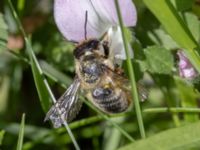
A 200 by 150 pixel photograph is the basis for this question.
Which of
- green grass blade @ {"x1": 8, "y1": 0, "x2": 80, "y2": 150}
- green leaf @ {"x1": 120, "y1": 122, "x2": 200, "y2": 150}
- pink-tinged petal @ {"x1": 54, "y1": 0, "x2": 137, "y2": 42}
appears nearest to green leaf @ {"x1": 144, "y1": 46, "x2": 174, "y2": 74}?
pink-tinged petal @ {"x1": 54, "y1": 0, "x2": 137, "y2": 42}

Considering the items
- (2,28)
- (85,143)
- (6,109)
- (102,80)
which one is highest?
(2,28)

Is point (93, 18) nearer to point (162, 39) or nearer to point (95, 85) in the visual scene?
point (95, 85)

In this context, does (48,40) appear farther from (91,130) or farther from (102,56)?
(102,56)

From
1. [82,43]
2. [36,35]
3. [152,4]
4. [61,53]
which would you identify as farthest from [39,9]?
[152,4]

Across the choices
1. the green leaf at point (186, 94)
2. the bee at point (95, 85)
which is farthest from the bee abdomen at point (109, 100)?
the green leaf at point (186, 94)

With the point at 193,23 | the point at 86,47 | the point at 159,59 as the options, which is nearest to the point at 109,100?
the point at 86,47

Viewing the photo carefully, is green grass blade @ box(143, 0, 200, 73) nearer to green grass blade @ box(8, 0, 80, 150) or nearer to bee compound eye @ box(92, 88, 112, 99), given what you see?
bee compound eye @ box(92, 88, 112, 99)
